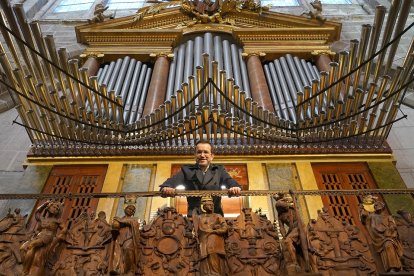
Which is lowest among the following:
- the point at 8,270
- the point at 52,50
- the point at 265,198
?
the point at 8,270

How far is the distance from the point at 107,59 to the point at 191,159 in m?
5.12

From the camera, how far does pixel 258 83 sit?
9.76m

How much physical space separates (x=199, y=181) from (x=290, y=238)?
1.41 m

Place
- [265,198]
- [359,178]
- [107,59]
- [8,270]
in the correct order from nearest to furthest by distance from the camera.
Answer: [8,270], [265,198], [359,178], [107,59]

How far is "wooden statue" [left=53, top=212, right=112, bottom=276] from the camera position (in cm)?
483

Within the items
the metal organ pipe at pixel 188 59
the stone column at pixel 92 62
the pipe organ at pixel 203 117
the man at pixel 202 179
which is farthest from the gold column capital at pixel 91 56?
the man at pixel 202 179

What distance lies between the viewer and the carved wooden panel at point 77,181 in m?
7.06

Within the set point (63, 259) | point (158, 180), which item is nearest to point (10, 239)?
point (63, 259)

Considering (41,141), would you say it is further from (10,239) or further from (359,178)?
(359,178)

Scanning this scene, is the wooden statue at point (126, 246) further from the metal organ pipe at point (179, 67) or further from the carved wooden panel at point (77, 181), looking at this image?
the metal organ pipe at point (179, 67)

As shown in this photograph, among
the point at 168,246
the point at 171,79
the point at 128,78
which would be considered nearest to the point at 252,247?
the point at 168,246

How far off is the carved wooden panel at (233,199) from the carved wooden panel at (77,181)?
125cm

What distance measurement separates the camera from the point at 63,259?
4.93 meters

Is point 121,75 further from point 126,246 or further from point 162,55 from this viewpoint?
point 126,246
